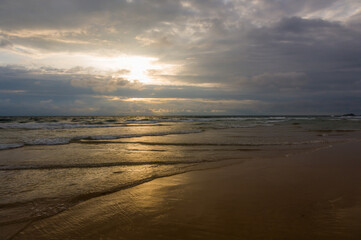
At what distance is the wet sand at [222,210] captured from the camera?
12.0 feet

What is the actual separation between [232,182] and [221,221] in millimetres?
2416

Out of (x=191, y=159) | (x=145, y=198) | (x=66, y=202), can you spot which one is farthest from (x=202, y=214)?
(x=191, y=159)

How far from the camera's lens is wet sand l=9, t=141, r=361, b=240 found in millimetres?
3664

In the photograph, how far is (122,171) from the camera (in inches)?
302

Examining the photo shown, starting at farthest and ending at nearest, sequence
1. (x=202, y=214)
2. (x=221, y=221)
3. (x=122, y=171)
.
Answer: (x=122, y=171), (x=202, y=214), (x=221, y=221)

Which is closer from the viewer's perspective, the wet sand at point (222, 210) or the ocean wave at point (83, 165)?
the wet sand at point (222, 210)

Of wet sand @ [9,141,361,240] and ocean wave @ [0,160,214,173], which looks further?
ocean wave @ [0,160,214,173]

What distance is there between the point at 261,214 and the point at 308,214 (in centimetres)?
87

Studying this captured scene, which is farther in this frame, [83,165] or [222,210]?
[83,165]

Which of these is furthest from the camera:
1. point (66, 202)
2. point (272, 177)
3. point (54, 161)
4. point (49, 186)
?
point (54, 161)

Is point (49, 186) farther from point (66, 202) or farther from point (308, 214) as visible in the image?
point (308, 214)

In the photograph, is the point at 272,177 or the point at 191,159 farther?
the point at 191,159

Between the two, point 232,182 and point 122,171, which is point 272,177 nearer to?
point 232,182

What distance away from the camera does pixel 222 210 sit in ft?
14.8
